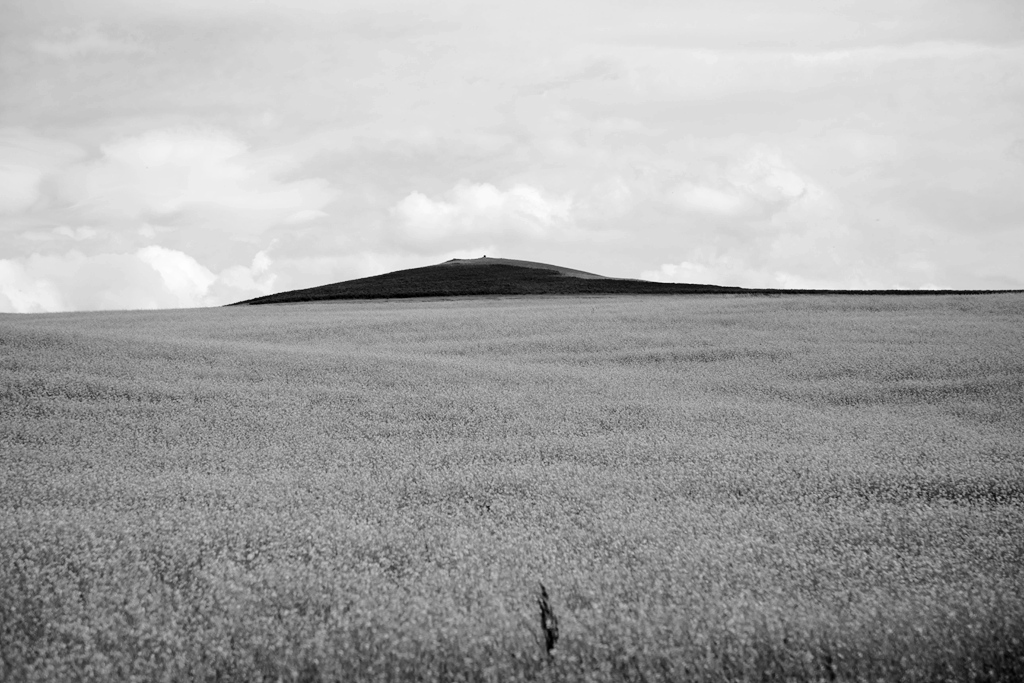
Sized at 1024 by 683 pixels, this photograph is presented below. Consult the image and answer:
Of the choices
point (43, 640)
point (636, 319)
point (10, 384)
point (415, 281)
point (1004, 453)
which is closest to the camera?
point (43, 640)

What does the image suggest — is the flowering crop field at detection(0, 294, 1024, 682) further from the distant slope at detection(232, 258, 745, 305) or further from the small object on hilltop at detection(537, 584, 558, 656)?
the distant slope at detection(232, 258, 745, 305)

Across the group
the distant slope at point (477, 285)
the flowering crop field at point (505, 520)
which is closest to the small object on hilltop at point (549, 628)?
the flowering crop field at point (505, 520)

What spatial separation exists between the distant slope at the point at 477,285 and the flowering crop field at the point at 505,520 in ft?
65.0

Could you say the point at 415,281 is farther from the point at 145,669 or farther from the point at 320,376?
the point at 145,669

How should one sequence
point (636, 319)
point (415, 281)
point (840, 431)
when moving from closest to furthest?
1. point (840, 431)
2. point (636, 319)
3. point (415, 281)

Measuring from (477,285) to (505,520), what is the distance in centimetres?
2956

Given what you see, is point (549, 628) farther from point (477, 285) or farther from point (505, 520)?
point (477, 285)

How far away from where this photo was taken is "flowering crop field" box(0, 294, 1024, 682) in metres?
3.53

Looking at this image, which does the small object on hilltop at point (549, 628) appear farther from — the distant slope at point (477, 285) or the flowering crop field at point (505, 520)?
the distant slope at point (477, 285)

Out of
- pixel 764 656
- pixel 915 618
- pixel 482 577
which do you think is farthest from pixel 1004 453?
pixel 482 577

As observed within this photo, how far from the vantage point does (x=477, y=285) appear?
34.5 m

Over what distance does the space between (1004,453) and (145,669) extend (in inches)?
303

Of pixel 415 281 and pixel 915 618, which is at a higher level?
pixel 415 281

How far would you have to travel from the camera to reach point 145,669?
344cm
